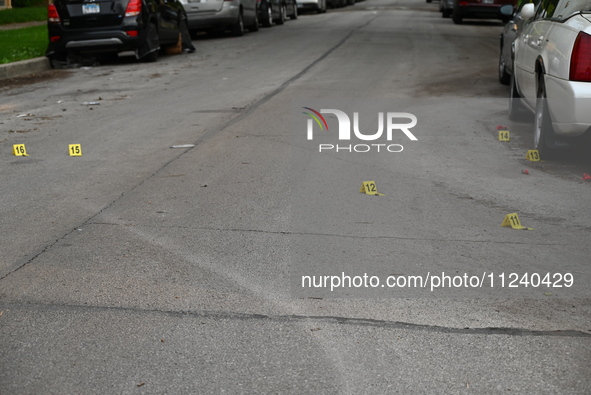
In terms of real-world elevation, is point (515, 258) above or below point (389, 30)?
above

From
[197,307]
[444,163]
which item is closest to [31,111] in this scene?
[444,163]

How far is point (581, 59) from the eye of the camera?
23.5 feet

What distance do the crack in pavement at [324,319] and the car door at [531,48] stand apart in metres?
4.77

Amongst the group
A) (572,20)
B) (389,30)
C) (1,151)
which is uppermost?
(572,20)

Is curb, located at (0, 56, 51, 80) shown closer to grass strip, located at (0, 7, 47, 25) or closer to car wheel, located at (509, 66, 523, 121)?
car wheel, located at (509, 66, 523, 121)

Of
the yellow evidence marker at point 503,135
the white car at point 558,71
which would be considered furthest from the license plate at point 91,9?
the yellow evidence marker at point 503,135

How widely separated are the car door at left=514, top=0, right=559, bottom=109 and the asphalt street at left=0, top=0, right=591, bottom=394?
1.90 feet

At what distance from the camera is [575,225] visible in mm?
6133

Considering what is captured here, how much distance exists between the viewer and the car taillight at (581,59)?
7137mm

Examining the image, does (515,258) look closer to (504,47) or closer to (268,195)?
(268,195)

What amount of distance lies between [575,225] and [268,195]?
2.38m

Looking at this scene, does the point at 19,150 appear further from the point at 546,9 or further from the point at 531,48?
the point at 546,9

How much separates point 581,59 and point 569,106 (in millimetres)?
409

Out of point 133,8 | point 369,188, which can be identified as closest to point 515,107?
point 369,188
